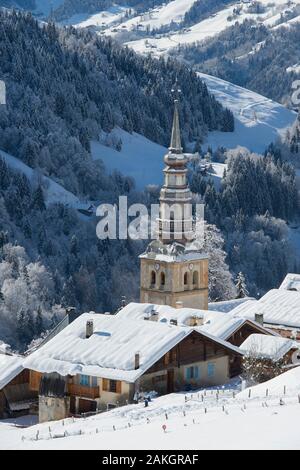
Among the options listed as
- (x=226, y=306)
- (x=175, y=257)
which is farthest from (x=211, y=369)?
(x=226, y=306)

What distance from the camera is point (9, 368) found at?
3381 inches

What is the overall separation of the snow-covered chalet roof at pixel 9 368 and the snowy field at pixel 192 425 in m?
6.75

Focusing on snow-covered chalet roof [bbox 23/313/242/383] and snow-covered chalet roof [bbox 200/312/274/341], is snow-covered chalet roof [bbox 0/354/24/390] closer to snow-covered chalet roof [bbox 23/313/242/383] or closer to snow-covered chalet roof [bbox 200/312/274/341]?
snow-covered chalet roof [bbox 23/313/242/383]

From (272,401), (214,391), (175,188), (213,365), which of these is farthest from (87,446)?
(175,188)

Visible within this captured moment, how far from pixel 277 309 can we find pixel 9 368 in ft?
72.5

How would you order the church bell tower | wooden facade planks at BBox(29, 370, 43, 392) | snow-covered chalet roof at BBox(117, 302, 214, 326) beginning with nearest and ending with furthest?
1. wooden facade planks at BBox(29, 370, 43, 392)
2. snow-covered chalet roof at BBox(117, 302, 214, 326)
3. the church bell tower

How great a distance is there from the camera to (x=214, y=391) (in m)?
78.4

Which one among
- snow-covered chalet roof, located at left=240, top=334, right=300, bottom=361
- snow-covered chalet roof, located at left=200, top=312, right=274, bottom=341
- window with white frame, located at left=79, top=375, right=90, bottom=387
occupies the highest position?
snow-covered chalet roof, located at left=240, top=334, right=300, bottom=361

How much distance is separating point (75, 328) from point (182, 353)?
20.1 feet

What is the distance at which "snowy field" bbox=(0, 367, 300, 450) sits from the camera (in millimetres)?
57281

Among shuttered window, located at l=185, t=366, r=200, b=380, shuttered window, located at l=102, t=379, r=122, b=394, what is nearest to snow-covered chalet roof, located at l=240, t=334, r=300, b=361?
shuttered window, located at l=185, t=366, r=200, b=380

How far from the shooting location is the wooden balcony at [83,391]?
81.4 metres

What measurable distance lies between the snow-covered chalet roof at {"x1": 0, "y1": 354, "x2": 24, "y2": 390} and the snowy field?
6.75 meters

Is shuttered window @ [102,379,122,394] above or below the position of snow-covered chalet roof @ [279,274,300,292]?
above
